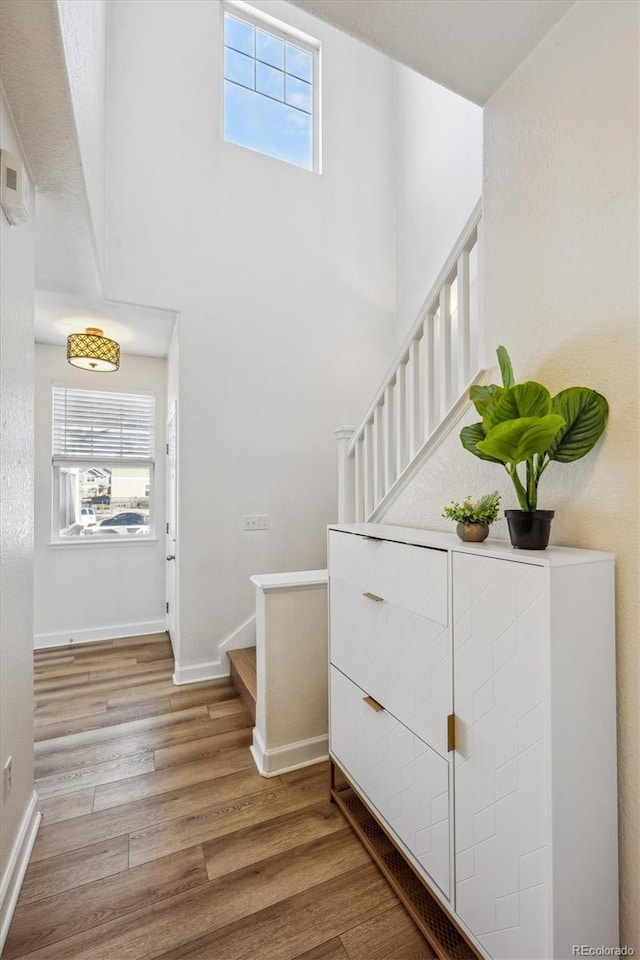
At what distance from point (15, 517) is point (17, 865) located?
119cm

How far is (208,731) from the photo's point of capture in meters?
2.34

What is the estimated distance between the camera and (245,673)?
2629 mm

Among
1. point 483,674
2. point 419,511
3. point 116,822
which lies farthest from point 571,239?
point 116,822

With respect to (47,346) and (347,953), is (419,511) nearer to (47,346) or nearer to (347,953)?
(347,953)

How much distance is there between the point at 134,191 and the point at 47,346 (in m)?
1.53

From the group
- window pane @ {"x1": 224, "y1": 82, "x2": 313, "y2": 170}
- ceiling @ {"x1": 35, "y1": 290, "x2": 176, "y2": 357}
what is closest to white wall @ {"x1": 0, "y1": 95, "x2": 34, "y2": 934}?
ceiling @ {"x1": 35, "y1": 290, "x2": 176, "y2": 357}

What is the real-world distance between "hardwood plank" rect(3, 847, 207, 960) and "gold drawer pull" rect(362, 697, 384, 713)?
31.9 inches

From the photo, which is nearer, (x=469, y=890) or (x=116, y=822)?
(x=469, y=890)

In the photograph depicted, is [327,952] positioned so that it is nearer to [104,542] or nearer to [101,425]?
[104,542]

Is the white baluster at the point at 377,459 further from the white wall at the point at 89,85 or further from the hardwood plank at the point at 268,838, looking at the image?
the white wall at the point at 89,85

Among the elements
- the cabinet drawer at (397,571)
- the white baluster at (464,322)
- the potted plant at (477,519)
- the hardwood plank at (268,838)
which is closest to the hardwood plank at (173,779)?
the hardwood plank at (268,838)

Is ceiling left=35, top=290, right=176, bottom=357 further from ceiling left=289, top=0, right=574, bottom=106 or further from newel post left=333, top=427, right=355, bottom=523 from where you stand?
ceiling left=289, top=0, right=574, bottom=106

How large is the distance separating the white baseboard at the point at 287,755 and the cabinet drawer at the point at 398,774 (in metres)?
0.34

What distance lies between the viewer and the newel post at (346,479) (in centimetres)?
240
